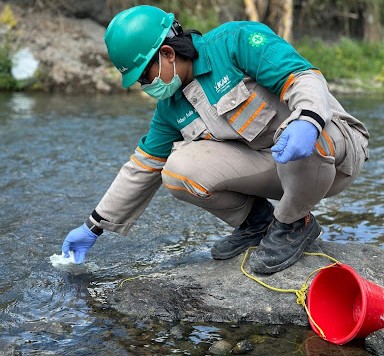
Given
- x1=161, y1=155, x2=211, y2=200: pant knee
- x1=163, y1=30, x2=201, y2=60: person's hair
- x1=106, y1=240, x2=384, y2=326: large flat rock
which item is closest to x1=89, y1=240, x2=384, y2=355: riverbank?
x1=106, y1=240, x2=384, y2=326: large flat rock

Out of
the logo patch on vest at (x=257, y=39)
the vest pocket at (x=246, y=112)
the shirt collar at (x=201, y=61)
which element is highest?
the logo patch on vest at (x=257, y=39)

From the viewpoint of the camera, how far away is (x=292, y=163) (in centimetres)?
289

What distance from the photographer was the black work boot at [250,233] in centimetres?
345

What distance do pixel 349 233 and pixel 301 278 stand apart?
122cm

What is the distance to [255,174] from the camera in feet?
10.5

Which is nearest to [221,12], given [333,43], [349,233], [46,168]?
[333,43]

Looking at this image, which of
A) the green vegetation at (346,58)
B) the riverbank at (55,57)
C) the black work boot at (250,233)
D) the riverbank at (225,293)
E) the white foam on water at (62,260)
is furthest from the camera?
the green vegetation at (346,58)

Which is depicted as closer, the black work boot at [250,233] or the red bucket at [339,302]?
the red bucket at [339,302]

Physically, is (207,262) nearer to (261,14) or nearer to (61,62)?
(61,62)

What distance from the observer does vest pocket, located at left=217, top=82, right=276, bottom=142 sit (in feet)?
10.1

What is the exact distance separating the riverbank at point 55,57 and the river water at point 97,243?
9.10 feet

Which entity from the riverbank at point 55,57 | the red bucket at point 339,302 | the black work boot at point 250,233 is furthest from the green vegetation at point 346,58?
the red bucket at point 339,302

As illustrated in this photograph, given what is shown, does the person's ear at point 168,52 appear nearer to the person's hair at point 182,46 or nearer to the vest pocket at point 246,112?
the person's hair at point 182,46

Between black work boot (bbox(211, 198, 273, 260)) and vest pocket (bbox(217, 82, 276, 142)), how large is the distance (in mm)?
473
